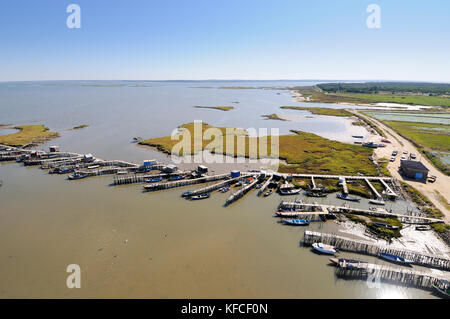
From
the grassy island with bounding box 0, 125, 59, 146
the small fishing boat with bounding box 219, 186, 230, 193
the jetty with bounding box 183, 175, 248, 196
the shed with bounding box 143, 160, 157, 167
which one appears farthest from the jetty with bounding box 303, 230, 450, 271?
the grassy island with bounding box 0, 125, 59, 146

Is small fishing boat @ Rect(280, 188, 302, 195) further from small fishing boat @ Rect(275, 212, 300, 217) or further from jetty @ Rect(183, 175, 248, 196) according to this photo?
jetty @ Rect(183, 175, 248, 196)

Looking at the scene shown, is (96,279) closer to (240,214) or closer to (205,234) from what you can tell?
(205,234)

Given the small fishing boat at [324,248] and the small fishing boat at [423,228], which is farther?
the small fishing boat at [423,228]

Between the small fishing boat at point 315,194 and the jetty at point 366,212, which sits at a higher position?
the small fishing boat at point 315,194

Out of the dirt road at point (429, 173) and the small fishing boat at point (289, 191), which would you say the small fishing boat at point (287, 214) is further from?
the dirt road at point (429, 173)

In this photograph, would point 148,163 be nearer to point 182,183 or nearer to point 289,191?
point 182,183

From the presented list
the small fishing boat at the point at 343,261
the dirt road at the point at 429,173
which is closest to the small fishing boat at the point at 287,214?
the small fishing boat at the point at 343,261
